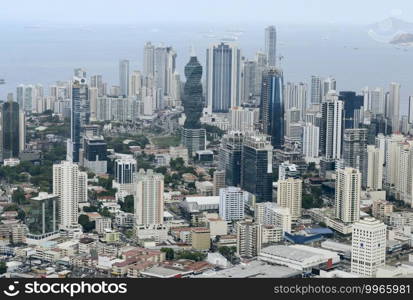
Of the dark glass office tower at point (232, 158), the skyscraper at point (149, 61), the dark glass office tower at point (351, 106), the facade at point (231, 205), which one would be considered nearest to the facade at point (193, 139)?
the dark glass office tower at point (232, 158)

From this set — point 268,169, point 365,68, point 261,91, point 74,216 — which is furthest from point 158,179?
point 261,91

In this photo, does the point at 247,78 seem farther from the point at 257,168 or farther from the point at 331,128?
the point at 257,168

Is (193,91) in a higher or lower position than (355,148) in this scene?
higher

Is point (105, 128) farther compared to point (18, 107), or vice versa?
point (105, 128)

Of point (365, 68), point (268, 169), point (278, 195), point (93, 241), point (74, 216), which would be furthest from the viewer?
point (365, 68)

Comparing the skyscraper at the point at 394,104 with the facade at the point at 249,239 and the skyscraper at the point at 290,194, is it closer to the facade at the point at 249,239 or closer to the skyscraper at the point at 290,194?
the skyscraper at the point at 290,194

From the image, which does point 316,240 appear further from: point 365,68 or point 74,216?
point 365,68

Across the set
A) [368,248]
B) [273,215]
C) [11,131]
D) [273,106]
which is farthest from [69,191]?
[273,106]
